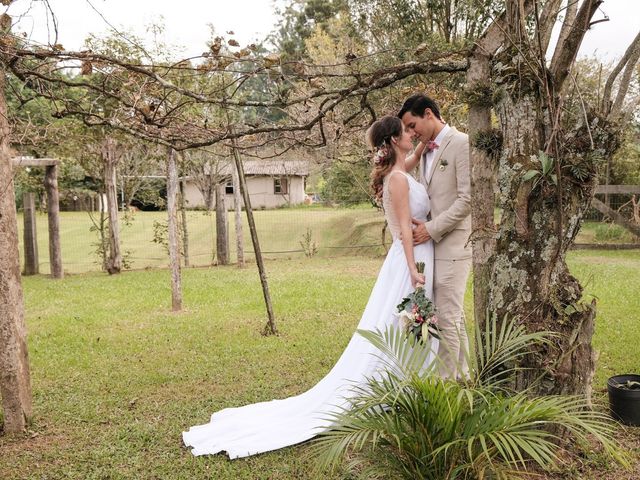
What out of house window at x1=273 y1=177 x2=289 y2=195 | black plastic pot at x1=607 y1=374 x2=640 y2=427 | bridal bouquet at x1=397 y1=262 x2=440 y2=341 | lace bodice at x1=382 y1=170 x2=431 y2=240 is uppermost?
house window at x1=273 y1=177 x2=289 y2=195

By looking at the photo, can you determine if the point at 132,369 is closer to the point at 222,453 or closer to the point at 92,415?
the point at 92,415

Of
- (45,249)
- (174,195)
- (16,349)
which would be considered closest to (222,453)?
(16,349)

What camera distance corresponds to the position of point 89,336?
702 cm

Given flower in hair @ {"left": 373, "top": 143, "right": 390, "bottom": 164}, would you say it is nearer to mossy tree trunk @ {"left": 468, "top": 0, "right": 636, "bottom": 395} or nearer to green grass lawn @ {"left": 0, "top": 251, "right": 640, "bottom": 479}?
mossy tree trunk @ {"left": 468, "top": 0, "right": 636, "bottom": 395}

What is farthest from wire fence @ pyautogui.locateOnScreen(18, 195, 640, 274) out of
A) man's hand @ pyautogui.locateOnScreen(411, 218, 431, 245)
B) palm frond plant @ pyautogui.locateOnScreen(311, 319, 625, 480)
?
palm frond plant @ pyautogui.locateOnScreen(311, 319, 625, 480)

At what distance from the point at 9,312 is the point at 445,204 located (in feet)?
10.5

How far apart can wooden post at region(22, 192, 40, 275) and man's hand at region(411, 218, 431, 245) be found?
38.7ft

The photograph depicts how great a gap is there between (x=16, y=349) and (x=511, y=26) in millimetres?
3957

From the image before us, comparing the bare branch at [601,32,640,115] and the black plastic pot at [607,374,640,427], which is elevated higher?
the bare branch at [601,32,640,115]

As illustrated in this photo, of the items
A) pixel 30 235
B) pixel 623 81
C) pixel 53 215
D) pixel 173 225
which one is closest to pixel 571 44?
pixel 623 81

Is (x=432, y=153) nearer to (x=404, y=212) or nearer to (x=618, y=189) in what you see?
(x=404, y=212)

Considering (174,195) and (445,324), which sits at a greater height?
(174,195)

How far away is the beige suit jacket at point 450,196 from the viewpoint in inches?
148

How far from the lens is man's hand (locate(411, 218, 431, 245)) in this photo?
3.89 meters
